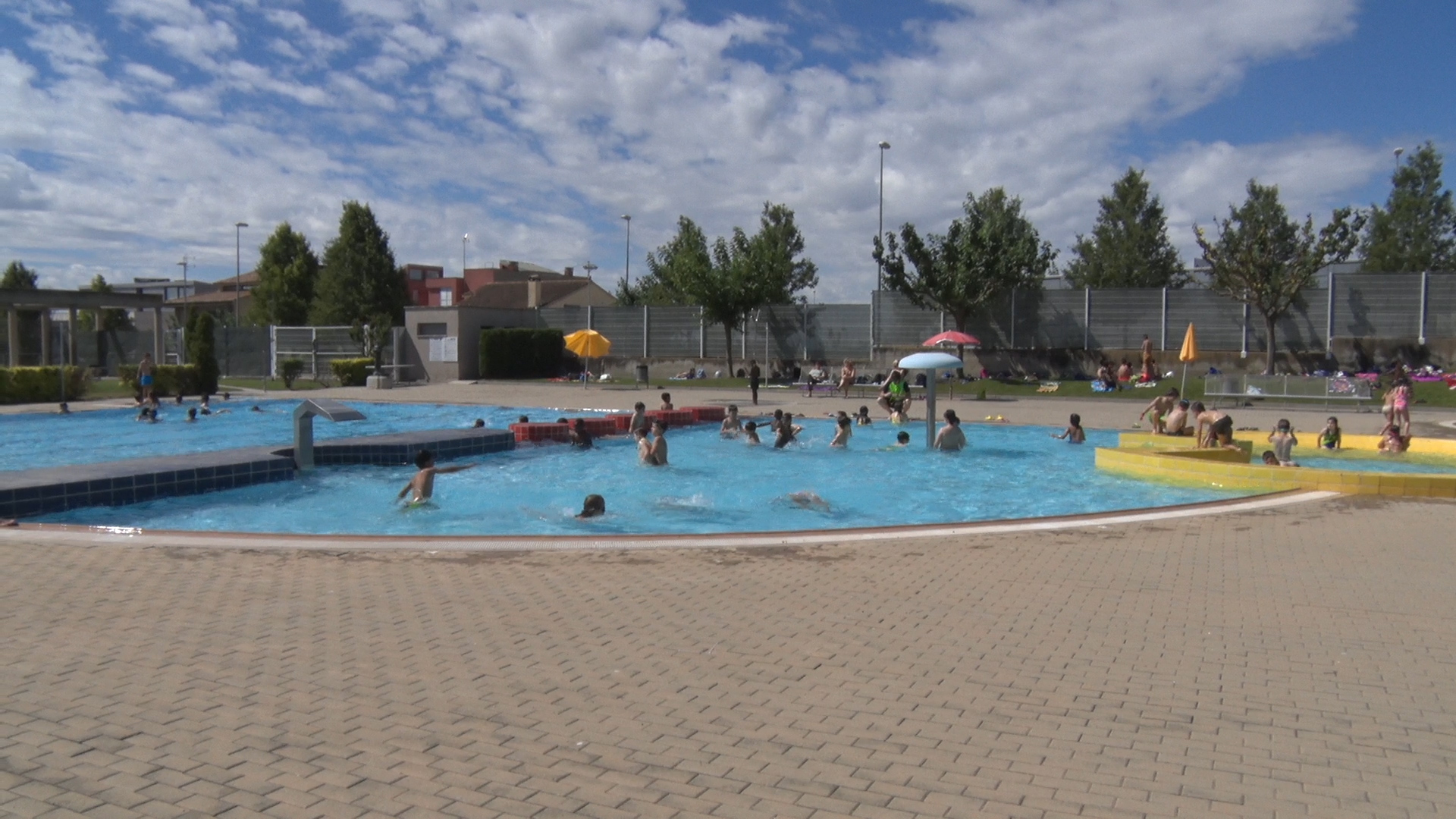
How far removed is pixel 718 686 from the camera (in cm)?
549

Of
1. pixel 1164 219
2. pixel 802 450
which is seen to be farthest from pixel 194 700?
pixel 1164 219

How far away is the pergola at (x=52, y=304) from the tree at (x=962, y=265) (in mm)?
27791

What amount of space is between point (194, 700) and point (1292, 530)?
1002cm

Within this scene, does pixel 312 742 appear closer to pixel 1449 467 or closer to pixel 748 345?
pixel 1449 467

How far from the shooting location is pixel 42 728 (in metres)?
4.70

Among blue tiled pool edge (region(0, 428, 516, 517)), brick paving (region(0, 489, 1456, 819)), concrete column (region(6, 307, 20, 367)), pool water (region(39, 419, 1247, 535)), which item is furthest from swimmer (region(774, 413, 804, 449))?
concrete column (region(6, 307, 20, 367))

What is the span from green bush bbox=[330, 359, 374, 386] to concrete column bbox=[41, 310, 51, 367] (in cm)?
930

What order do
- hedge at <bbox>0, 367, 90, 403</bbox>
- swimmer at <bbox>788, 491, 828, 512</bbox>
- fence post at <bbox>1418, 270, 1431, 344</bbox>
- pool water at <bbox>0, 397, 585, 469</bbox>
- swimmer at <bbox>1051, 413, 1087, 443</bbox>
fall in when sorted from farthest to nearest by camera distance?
fence post at <bbox>1418, 270, 1431, 344</bbox> → hedge at <bbox>0, 367, 90, 403</bbox> → swimmer at <bbox>1051, 413, 1087, 443</bbox> → pool water at <bbox>0, 397, 585, 469</bbox> → swimmer at <bbox>788, 491, 828, 512</bbox>

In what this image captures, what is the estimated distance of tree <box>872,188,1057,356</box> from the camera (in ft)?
127

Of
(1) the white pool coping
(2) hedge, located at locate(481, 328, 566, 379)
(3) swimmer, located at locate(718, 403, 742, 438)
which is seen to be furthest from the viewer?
(2) hedge, located at locate(481, 328, 566, 379)

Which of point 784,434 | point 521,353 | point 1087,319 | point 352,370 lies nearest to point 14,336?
Answer: point 352,370

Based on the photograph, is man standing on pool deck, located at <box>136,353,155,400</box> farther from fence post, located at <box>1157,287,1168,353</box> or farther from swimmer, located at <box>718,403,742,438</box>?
fence post, located at <box>1157,287,1168,353</box>

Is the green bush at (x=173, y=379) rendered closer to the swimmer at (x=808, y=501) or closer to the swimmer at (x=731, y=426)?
the swimmer at (x=731, y=426)

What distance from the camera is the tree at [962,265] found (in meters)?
38.6
